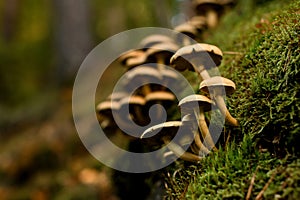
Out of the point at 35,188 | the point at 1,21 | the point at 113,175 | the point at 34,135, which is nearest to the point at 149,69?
the point at 113,175

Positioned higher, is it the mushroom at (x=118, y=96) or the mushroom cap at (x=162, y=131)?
the mushroom at (x=118, y=96)

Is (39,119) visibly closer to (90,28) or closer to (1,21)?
(90,28)

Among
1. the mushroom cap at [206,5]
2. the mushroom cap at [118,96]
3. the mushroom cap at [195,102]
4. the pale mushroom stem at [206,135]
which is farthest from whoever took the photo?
the mushroom cap at [206,5]

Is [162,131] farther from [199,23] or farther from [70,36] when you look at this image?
[70,36]

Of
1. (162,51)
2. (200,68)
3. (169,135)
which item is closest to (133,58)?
(162,51)

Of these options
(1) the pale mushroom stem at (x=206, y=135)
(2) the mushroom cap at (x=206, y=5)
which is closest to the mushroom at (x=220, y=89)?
(1) the pale mushroom stem at (x=206, y=135)

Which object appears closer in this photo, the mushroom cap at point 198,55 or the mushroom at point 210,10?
the mushroom cap at point 198,55

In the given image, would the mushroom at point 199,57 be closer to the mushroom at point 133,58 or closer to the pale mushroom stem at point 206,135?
the pale mushroom stem at point 206,135

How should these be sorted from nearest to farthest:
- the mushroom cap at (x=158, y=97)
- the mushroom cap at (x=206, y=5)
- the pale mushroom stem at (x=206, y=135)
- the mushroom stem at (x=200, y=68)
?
the pale mushroom stem at (x=206, y=135), the mushroom stem at (x=200, y=68), the mushroom cap at (x=158, y=97), the mushroom cap at (x=206, y=5)
